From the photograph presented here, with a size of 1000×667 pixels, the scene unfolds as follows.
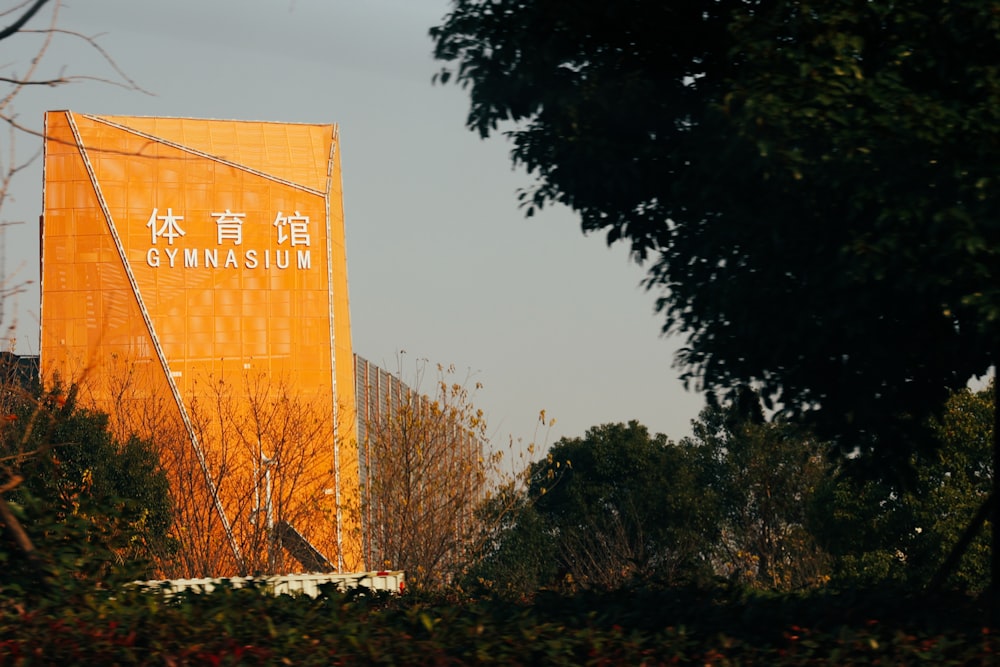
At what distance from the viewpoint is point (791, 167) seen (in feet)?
20.7

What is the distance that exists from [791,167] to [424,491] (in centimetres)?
1521

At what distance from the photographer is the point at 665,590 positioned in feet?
26.1

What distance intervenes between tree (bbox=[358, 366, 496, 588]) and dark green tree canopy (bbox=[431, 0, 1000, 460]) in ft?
41.8

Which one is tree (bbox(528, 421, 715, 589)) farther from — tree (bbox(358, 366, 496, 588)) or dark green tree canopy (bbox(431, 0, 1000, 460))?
dark green tree canopy (bbox(431, 0, 1000, 460))

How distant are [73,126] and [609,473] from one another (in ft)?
86.7

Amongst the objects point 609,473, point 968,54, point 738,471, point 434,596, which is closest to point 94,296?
point 609,473

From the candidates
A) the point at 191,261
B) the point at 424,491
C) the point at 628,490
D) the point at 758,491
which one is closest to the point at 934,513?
the point at 424,491

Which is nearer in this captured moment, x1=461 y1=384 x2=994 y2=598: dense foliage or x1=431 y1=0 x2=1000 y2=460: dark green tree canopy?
x1=431 y1=0 x2=1000 y2=460: dark green tree canopy

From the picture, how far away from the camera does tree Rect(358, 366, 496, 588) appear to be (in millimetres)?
20453

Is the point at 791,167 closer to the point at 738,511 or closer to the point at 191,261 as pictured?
the point at 191,261

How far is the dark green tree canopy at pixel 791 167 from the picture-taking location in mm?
6184

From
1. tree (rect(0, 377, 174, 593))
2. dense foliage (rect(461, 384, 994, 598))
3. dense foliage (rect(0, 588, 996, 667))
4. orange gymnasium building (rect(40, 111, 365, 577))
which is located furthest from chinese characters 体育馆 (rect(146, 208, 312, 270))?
dense foliage (rect(0, 588, 996, 667))

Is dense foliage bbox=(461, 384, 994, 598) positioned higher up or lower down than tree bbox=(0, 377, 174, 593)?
lower down

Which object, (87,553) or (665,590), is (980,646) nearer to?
(665,590)
